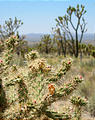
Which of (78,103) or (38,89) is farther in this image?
(78,103)

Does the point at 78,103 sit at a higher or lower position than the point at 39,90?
lower

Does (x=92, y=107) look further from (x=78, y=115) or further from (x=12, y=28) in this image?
(x=12, y=28)

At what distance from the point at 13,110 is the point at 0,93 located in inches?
14.4

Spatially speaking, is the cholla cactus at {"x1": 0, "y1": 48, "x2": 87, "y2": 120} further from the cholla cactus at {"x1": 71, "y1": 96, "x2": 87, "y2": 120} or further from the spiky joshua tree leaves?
the cholla cactus at {"x1": 71, "y1": 96, "x2": 87, "y2": 120}

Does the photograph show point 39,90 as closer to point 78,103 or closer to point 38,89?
point 38,89

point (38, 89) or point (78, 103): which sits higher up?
point (38, 89)

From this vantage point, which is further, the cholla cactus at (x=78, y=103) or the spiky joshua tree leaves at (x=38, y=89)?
the cholla cactus at (x=78, y=103)

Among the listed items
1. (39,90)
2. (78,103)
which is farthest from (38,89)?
(78,103)

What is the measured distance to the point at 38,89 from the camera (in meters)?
2.21

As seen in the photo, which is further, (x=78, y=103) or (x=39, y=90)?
(x=78, y=103)

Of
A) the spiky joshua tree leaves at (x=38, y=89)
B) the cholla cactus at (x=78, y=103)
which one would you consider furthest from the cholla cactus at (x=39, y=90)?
the cholla cactus at (x=78, y=103)

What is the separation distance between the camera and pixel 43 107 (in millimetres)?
1989

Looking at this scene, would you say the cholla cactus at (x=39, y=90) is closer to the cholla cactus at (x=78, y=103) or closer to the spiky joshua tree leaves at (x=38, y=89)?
the spiky joshua tree leaves at (x=38, y=89)

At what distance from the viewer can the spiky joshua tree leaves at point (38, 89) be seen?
1.89 m
